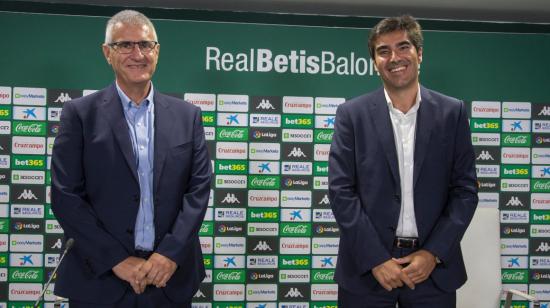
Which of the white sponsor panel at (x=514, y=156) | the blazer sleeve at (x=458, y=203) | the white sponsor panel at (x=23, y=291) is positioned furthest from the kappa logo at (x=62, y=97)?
the white sponsor panel at (x=514, y=156)

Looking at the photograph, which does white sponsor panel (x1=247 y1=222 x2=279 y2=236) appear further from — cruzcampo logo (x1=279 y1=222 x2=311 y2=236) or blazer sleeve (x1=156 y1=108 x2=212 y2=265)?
blazer sleeve (x1=156 y1=108 x2=212 y2=265)

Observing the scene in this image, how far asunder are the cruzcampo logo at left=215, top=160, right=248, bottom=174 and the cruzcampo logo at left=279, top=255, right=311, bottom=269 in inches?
23.2

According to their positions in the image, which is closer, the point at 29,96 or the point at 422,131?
the point at 422,131

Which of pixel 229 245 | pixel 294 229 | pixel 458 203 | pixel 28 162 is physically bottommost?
pixel 229 245

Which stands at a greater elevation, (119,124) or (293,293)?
(119,124)

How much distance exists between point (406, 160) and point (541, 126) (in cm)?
206

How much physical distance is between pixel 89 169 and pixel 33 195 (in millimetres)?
1655

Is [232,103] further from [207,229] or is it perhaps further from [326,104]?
[207,229]

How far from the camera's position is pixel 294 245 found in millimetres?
3705

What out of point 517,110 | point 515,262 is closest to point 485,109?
point 517,110

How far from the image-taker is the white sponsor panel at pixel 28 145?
3.54m

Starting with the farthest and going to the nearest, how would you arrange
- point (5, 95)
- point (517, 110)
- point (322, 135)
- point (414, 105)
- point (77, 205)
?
point (517, 110) → point (322, 135) → point (5, 95) → point (414, 105) → point (77, 205)

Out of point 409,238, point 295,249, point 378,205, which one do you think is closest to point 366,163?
point 378,205

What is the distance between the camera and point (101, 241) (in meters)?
2.03
